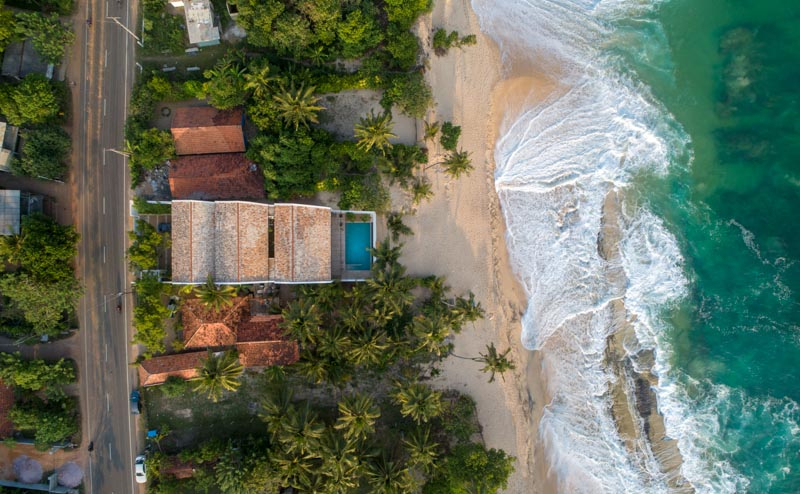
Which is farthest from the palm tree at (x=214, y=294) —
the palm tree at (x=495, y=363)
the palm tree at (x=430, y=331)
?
the palm tree at (x=495, y=363)

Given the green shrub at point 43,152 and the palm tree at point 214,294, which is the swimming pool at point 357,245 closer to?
the palm tree at point 214,294

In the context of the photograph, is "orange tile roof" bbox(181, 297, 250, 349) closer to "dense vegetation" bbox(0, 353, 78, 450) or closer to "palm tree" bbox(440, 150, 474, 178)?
"dense vegetation" bbox(0, 353, 78, 450)

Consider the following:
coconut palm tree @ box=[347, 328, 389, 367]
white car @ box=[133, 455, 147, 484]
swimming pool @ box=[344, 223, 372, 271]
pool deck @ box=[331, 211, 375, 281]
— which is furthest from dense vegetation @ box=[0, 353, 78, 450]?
swimming pool @ box=[344, 223, 372, 271]

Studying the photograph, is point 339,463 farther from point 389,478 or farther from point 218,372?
point 218,372

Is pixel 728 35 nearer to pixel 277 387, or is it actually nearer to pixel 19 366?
pixel 277 387

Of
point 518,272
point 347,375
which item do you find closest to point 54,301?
point 347,375

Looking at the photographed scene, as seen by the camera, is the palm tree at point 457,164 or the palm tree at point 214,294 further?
the palm tree at point 457,164

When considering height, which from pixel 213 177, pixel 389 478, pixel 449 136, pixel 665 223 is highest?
pixel 449 136

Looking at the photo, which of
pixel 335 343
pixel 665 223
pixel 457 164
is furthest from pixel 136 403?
pixel 665 223
